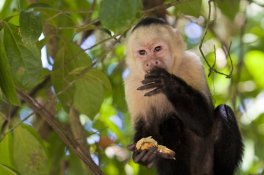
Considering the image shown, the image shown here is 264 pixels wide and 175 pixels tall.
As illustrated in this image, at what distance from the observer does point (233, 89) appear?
3.31m

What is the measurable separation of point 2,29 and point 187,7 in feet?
2.73

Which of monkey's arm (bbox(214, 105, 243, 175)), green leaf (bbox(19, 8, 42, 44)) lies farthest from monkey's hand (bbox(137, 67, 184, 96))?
green leaf (bbox(19, 8, 42, 44))

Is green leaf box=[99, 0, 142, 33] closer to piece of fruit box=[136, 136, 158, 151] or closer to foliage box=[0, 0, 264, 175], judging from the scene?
foliage box=[0, 0, 264, 175]

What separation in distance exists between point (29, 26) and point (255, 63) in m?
2.40

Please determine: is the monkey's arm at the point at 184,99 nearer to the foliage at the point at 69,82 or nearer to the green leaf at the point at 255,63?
the foliage at the point at 69,82

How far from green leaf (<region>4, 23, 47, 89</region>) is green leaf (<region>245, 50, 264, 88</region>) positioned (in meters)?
1.93

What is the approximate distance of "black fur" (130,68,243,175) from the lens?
7.41ft

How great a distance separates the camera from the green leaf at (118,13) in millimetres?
1569

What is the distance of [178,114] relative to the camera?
7.82 feet

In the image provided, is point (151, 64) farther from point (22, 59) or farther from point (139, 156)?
point (22, 59)

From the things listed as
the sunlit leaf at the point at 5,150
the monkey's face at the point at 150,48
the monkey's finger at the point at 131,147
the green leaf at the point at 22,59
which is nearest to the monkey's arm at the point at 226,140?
the monkey's face at the point at 150,48

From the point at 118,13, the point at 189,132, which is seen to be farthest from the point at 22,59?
the point at 189,132

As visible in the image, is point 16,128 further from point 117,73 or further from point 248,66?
point 248,66

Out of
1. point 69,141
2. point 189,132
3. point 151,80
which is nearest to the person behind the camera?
point 69,141
